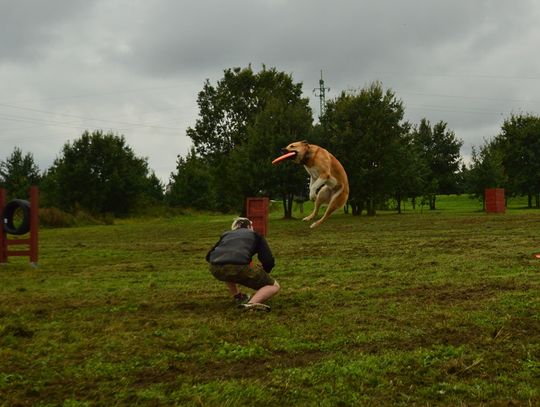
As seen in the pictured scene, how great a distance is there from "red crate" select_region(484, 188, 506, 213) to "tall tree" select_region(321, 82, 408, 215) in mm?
7991

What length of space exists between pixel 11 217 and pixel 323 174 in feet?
40.7

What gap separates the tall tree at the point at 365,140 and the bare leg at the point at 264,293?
15.8 m

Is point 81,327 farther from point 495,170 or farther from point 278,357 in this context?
point 495,170

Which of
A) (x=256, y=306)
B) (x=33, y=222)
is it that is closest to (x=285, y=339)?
(x=256, y=306)

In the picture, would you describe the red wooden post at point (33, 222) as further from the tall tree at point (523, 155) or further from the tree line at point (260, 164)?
the tall tree at point (523, 155)

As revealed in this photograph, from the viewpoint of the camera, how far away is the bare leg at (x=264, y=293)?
8.02 meters

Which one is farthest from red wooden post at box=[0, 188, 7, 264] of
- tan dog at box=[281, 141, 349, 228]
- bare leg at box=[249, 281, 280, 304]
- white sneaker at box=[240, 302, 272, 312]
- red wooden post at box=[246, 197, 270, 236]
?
tan dog at box=[281, 141, 349, 228]

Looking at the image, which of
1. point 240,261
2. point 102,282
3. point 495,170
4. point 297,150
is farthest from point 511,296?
point 495,170

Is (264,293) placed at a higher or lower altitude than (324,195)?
lower

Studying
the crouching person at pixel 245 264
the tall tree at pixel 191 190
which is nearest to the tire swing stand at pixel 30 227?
the crouching person at pixel 245 264

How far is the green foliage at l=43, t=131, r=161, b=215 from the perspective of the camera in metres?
49.1

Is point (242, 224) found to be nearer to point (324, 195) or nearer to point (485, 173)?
point (324, 195)

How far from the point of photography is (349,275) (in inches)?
436

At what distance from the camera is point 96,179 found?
49844mm
